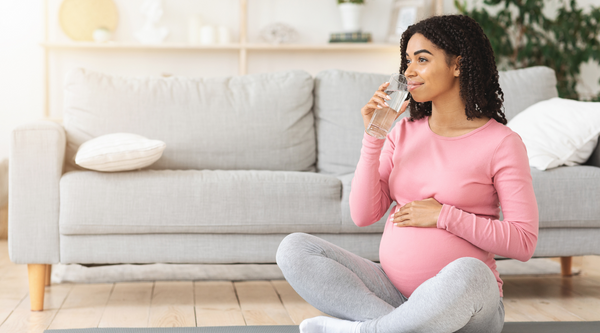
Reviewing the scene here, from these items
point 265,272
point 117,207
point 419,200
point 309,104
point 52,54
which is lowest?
point 265,272

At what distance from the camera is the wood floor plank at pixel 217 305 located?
169 cm

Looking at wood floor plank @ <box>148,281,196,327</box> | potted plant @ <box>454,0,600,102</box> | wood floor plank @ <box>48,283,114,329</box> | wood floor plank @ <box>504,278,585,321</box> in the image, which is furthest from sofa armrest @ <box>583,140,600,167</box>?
wood floor plank @ <box>48,283,114,329</box>

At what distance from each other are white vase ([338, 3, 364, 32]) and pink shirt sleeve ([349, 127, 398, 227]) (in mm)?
2507

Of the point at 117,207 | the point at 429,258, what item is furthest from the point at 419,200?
the point at 117,207

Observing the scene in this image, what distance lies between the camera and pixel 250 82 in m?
2.43

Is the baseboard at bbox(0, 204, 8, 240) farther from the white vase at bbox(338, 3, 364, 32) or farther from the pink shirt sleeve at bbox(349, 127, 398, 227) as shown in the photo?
the pink shirt sleeve at bbox(349, 127, 398, 227)

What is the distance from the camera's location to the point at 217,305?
6.16ft

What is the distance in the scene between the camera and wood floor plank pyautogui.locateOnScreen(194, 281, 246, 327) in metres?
1.69

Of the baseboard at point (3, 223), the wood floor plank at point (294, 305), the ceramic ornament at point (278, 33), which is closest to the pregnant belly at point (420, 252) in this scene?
the wood floor plank at point (294, 305)

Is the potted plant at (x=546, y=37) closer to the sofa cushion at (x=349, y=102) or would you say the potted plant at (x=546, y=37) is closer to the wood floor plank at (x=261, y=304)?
the sofa cushion at (x=349, y=102)

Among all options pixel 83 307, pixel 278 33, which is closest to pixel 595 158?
pixel 83 307

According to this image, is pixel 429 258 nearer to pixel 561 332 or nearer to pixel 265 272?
pixel 561 332

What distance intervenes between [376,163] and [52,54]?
10.1 ft

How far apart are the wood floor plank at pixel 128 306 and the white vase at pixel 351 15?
2279 millimetres
